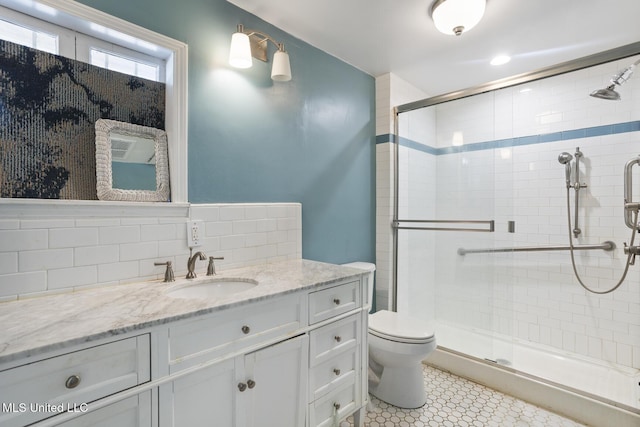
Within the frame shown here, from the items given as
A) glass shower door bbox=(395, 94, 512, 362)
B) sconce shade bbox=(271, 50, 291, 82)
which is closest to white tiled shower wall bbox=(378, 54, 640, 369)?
glass shower door bbox=(395, 94, 512, 362)

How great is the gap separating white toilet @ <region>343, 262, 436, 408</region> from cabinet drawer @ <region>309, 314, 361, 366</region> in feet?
0.86

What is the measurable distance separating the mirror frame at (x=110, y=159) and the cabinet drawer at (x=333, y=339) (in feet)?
3.14

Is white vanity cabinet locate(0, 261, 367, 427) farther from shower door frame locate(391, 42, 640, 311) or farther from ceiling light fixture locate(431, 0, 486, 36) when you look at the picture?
ceiling light fixture locate(431, 0, 486, 36)

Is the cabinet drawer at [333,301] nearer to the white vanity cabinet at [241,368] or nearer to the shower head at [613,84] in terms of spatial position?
the white vanity cabinet at [241,368]

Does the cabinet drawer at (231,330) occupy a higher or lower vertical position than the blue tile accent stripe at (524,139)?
lower

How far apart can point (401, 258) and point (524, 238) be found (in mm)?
1100

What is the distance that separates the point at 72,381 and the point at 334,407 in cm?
110

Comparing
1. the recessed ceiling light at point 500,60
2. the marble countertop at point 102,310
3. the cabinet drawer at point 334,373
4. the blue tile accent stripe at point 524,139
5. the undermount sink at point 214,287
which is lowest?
the cabinet drawer at point 334,373

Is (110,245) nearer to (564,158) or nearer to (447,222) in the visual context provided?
(447,222)

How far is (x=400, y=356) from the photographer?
178cm

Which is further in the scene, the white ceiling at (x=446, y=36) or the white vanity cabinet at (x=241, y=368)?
the white ceiling at (x=446, y=36)

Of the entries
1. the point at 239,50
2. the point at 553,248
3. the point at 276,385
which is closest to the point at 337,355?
the point at 276,385

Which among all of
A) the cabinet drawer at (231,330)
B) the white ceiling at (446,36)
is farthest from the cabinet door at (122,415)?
the white ceiling at (446,36)

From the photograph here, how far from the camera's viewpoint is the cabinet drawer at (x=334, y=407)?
1.38 m
